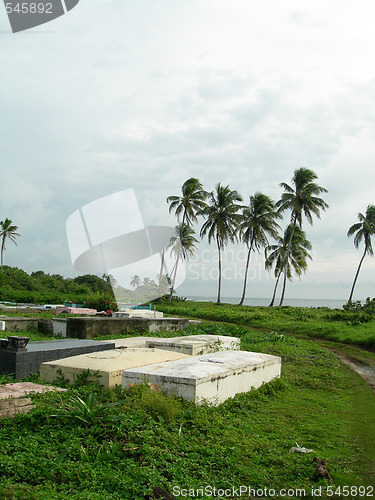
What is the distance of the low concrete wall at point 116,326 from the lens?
37.3 feet

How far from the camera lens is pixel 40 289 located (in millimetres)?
34906

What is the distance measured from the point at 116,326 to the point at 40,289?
24.7m

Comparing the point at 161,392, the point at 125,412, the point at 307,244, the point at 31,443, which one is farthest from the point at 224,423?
the point at 307,244

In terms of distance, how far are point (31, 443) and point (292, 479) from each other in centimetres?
239

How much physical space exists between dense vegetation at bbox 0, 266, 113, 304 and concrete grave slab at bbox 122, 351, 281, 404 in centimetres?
1391

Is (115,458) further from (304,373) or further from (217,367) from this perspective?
(304,373)

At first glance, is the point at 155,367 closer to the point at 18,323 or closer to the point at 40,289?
the point at 18,323

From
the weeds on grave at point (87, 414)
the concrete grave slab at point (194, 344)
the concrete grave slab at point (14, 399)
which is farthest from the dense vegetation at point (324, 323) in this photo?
the concrete grave slab at point (14, 399)

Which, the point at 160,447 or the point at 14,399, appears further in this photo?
the point at 14,399

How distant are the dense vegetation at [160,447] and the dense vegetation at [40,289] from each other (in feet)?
51.3

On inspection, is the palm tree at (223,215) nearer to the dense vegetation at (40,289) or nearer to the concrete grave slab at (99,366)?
the dense vegetation at (40,289)

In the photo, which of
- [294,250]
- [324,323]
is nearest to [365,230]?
[294,250]

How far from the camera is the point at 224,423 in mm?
5055

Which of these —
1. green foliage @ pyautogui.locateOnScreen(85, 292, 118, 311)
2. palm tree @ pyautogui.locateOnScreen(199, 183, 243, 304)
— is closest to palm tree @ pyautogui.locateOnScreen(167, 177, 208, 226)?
palm tree @ pyautogui.locateOnScreen(199, 183, 243, 304)
